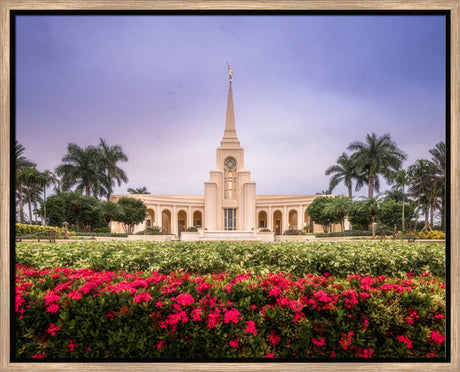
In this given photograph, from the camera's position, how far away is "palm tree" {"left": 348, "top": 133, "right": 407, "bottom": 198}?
24.5 metres

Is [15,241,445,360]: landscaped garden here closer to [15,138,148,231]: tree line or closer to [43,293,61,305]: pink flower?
[43,293,61,305]: pink flower

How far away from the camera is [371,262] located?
15.9 feet

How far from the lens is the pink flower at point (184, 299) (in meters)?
2.62

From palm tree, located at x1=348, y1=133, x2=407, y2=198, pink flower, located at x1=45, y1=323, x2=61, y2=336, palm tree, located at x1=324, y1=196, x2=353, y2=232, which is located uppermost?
palm tree, located at x1=348, y1=133, x2=407, y2=198

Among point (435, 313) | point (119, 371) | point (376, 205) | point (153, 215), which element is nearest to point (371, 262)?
point (435, 313)

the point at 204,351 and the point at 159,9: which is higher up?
the point at 159,9

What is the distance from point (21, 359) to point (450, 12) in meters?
6.21

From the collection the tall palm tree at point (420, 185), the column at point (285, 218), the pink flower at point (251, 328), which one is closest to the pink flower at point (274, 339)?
the pink flower at point (251, 328)

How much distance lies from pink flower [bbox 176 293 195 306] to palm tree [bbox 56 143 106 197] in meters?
26.2

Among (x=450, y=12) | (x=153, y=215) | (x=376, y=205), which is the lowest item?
(x=153, y=215)

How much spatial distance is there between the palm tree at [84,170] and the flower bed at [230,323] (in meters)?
25.6

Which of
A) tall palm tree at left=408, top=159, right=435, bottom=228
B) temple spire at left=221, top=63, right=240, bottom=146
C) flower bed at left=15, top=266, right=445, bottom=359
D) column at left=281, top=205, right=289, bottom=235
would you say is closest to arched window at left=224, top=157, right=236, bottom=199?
temple spire at left=221, top=63, right=240, bottom=146

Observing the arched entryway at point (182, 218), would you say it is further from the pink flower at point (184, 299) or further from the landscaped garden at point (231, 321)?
the pink flower at point (184, 299)

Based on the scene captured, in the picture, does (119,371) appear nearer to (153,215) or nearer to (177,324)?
(177,324)
